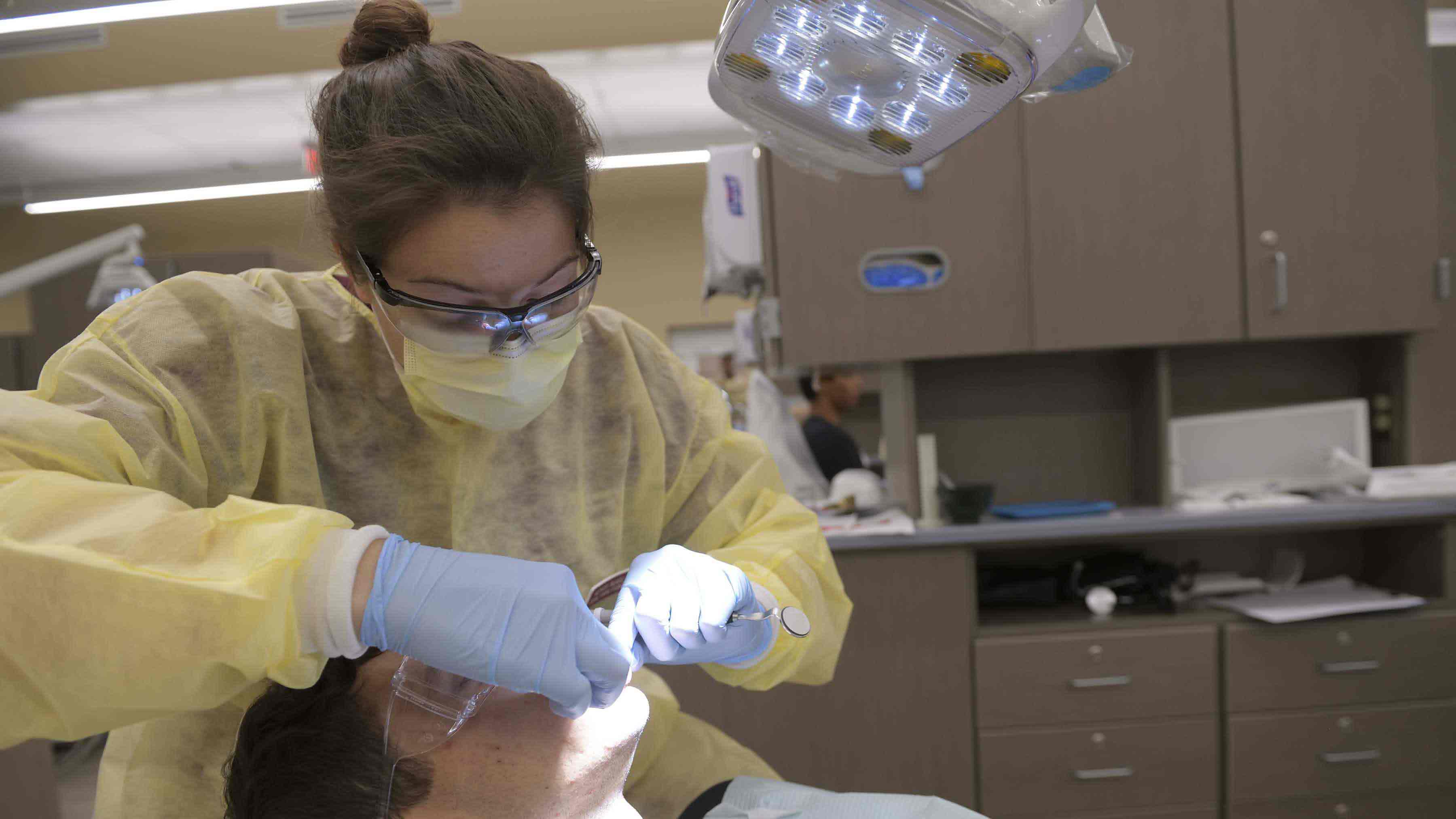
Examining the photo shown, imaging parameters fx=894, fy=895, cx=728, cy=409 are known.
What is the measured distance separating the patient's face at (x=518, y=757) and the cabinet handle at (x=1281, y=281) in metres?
2.21

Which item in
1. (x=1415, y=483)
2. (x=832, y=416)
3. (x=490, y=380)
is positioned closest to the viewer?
(x=490, y=380)

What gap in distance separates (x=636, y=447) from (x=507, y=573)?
1.50 feet

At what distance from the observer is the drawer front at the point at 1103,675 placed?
2.26 m

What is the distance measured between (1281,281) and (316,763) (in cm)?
251

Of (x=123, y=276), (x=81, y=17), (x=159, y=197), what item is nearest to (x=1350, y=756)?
(x=81, y=17)

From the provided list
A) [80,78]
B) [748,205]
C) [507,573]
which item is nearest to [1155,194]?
[748,205]

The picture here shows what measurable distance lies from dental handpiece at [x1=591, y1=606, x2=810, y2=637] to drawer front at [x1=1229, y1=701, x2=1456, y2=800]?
71.8 inches

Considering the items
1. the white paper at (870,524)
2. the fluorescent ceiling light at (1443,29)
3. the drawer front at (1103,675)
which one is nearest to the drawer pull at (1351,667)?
the drawer front at (1103,675)

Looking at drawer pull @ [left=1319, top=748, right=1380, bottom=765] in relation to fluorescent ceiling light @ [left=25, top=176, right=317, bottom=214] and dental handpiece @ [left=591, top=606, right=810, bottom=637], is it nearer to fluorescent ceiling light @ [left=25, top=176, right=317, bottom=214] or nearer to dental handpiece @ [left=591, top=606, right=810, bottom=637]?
dental handpiece @ [left=591, top=606, right=810, bottom=637]

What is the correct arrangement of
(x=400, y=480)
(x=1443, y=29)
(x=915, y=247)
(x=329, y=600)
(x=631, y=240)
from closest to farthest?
(x=329, y=600) → (x=400, y=480) → (x=915, y=247) → (x=1443, y=29) → (x=631, y=240)

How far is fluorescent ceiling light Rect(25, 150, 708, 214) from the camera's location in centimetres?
666

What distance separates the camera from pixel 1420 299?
243cm

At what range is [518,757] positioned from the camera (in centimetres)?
96

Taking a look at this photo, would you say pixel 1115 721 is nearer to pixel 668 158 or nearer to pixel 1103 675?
pixel 1103 675
